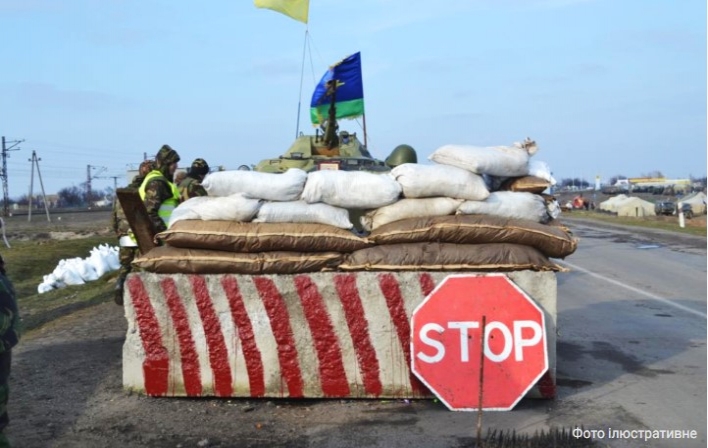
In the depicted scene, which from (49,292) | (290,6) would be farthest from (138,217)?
(49,292)

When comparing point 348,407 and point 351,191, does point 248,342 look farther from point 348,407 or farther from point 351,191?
point 351,191

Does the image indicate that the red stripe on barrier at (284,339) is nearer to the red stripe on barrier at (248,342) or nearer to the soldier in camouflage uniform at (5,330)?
the red stripe on barrier at (248,342)

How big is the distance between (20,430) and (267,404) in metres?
1.59

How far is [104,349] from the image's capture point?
762cm

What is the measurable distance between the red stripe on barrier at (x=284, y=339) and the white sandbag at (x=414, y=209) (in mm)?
935

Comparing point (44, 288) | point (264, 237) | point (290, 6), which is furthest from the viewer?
point (44, 288)

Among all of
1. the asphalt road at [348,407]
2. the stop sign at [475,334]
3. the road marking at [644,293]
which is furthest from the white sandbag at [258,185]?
the road marking at [644,293]

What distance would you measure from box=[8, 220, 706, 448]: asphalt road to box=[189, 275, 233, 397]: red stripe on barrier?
15 cm

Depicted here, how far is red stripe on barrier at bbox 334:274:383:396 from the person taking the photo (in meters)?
5.73

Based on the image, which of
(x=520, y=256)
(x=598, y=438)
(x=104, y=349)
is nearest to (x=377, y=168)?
(x=104, y=349)

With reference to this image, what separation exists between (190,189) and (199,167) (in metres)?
→ 0.45

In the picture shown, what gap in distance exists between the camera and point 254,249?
5.79m

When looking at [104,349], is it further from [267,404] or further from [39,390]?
[267,404]

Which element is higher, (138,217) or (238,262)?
(138,217)
